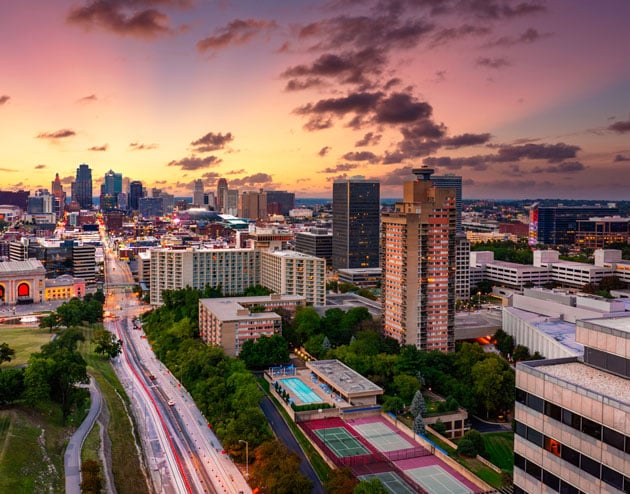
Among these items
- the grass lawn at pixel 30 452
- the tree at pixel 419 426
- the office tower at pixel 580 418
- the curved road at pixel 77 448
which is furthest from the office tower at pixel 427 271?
the office tower at pixel 580 418

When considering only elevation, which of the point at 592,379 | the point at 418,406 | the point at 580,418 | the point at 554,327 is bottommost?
the point at 418,406

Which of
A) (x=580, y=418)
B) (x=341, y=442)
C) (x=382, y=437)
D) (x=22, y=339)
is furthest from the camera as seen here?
(x=22, y=339)

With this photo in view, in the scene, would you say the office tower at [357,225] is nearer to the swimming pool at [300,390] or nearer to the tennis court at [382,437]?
the swimming pool at [300,390]

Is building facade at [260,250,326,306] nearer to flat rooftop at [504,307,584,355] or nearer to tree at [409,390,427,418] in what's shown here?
flat rooftop at [504,307,584,355]

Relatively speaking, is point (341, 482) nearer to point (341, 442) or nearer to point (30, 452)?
point (341, 442)

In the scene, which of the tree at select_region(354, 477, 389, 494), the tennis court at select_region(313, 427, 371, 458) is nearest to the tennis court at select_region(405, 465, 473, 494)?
the tennis court at select_region(313, 427, 371, 458)

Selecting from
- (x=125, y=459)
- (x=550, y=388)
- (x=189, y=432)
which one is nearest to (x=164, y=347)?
(x=189, y=432)

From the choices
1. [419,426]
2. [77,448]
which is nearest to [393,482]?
[419,426]
